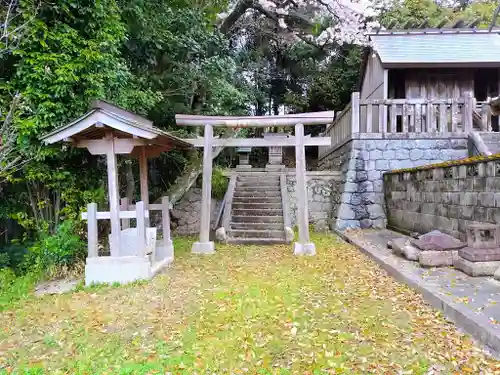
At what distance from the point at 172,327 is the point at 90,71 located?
468 centimetres

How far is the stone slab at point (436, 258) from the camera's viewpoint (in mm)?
5359

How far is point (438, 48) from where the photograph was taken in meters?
11.8

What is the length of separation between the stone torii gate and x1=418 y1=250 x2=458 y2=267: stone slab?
7.37 ft

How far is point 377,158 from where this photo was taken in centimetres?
970

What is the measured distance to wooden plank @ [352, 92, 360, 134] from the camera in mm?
9461

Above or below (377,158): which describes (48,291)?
below

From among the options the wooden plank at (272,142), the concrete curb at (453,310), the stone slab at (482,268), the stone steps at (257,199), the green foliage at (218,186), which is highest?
the wooden plank at (272,142)

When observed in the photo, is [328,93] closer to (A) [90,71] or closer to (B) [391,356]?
(A) [90,71]

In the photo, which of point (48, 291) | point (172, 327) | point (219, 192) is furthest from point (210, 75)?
point (172, 327)

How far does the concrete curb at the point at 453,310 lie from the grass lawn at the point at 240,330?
0.10 metres

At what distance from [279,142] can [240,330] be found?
463 cm

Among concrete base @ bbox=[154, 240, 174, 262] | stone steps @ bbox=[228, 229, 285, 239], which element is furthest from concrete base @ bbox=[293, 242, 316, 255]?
concrete base @ bbox=[154, 240, 174, 262]

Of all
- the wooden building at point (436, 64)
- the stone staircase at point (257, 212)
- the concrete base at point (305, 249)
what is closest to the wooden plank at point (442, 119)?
the wooden building at point (436, 64)

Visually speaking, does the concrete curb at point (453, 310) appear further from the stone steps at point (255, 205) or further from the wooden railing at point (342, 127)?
the wooden railing at point (342, 127)
